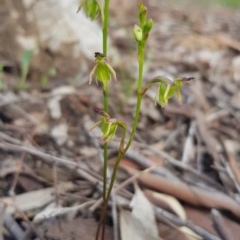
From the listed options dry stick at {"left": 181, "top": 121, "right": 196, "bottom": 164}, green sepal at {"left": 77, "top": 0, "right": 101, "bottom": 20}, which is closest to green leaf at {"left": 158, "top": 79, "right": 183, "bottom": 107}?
green sepal at {"left": 77, "top": 0, "right": 101, "bottom": 20}

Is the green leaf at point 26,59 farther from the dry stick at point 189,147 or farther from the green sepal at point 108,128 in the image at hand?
the green sepal at point 108,128

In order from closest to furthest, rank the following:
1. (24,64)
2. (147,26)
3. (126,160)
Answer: (147,26) < (126,160) < (24,64)

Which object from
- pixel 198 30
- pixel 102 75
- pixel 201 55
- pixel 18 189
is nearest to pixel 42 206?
pixel 18 189

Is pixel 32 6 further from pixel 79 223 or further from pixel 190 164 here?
pixel 79 223

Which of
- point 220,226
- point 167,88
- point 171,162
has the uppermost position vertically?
point 167,88

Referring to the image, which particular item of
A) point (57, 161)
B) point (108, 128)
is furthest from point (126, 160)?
point (108, 128)

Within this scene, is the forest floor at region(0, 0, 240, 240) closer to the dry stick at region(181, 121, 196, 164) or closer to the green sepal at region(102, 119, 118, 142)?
the dry stick at region(181, 121, 196, 164)

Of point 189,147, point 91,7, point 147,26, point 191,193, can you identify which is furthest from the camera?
point 189,147

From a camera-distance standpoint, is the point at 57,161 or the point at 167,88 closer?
the point at 167,88

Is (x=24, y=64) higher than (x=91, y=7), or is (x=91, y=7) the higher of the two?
(x=91, y=7)

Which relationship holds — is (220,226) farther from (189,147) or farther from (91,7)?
(91,7)
